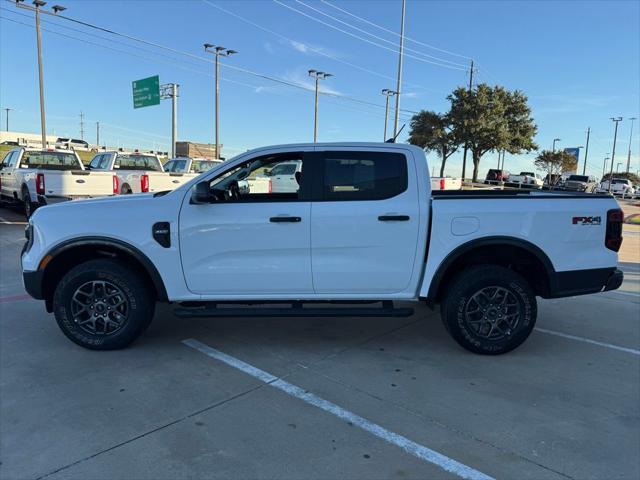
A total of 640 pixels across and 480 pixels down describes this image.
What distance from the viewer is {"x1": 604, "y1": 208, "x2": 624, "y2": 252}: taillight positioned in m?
4.37

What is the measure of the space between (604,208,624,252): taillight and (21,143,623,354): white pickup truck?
0.01 metres

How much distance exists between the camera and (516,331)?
4391mm

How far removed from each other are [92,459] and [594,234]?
429 centimetres

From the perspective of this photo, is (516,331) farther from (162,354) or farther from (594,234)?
A: (162,354)

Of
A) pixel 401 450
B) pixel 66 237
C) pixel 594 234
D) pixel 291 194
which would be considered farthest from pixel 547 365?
pixel 66 237

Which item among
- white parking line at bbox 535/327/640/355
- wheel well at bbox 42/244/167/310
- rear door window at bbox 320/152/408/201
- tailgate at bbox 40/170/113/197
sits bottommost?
white parking line at bbox 535/327/640/355

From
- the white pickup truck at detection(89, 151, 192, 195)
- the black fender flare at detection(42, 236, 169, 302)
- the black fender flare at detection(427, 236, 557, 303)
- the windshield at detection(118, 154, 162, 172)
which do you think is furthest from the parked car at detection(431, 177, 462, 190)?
the black fender flare at detection(42, 236, 169, 302)

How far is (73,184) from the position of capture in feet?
39.2

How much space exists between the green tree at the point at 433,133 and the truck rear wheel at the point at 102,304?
4252cm

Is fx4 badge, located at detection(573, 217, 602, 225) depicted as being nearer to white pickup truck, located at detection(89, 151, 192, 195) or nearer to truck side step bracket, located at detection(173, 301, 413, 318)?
truck side step bracket, located at detection(173, 301, 413, 318)

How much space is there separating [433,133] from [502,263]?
41528mm

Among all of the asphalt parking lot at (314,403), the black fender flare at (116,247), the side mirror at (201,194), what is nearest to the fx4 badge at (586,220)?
the asphalt parking lot at (314,403)

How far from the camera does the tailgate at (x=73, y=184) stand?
11.8 metres

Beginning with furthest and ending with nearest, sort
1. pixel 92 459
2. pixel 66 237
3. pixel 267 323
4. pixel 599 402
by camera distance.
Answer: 1. pixel 267 323
2. pixel 66 237
3. pixel 599 402
4. pixel 92 459
